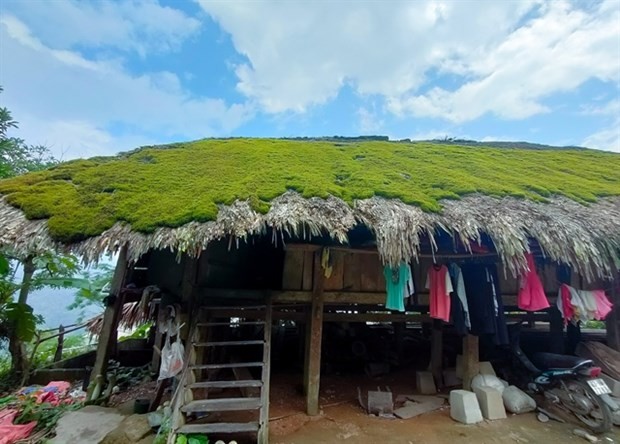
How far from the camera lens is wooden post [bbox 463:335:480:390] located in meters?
4.41

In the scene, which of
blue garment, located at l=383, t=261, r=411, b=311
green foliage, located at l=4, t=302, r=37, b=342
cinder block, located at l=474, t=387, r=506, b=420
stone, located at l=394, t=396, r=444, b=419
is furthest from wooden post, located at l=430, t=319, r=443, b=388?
green foliage, located at l=4, t=302, r=37, b=342

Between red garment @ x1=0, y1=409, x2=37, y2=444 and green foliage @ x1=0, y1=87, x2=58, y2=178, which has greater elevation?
green foliage @ x1=0, y1=87, x2=58, y2=178

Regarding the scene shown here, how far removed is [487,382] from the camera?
13.8 feet

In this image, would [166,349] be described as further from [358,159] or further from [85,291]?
[358,159]

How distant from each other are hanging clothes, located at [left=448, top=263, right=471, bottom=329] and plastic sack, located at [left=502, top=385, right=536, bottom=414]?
1038 millimetres

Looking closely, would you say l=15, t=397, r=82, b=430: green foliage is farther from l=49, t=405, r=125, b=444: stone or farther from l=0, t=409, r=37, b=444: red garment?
l=49, t=405, r=125, b=444: stone

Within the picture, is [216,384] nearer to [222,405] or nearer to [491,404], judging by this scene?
[222,405]

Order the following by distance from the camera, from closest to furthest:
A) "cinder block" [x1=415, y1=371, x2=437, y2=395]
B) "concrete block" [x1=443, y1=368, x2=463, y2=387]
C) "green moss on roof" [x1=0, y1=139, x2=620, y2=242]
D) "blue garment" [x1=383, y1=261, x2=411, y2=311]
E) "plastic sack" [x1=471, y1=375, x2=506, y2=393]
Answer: "green moss on roof" [x1=0, y1=139, x2=620, y2=242] < "blue garment" [x1=383, y1=261, x2=411, y2=311] < "plastic sack" [x1=471, y1=375, x2=506, y2=393] < "cinder block" [x1=415, y1=371, x2=437, y2=395] < "concrete block" [x1=443, y1=368, x2=463, y2=387]

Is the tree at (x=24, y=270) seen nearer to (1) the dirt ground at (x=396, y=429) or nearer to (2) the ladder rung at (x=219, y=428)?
(2) the ladder rung at (x=219, y=428)

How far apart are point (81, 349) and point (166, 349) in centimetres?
650

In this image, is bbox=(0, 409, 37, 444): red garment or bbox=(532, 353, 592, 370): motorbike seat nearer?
bbox=(0, 409, 37, 444): red garment

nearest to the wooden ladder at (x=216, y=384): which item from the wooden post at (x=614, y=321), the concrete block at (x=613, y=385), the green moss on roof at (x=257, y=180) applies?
the green moss on roof at (x=257, y=180)

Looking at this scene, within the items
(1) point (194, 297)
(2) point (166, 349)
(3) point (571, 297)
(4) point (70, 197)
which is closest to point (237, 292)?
(1) point (194, 297)

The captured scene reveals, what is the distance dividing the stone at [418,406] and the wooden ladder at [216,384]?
6.16ft
